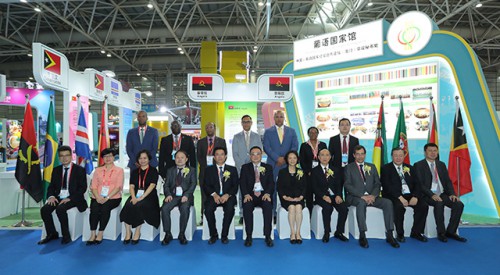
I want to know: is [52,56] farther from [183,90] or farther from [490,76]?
[490,76]

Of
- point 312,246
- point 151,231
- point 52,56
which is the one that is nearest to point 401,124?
point 312,246

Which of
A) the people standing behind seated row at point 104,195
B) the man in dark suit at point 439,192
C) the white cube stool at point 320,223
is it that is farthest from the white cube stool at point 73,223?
the man in dark suit at point 439,192

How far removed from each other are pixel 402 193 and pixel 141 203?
128 inches

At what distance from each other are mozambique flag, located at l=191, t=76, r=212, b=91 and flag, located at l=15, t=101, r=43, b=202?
2403mm

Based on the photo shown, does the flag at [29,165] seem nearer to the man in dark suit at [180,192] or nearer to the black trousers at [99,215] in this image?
the black trousers at [99,215]

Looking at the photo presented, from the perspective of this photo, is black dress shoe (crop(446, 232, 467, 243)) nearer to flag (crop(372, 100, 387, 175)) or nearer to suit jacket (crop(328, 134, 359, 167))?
flag (crop(372, 100, 387, 175))

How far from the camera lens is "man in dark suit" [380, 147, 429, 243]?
3711 millimetres

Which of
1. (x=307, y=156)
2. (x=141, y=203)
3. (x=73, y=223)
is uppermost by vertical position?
(x=307, y=156)

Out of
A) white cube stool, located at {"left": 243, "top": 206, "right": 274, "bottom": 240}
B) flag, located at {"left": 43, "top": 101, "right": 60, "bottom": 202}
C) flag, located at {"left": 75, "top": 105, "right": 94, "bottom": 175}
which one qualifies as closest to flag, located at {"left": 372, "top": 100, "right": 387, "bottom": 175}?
white cube stool, located at {"left": 243, "top": 206, "right": 274, "bottom": 240}

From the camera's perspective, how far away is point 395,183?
3844mm

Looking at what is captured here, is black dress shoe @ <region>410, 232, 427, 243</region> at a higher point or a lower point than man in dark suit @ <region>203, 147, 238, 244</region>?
lower

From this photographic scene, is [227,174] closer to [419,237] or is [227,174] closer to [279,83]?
[279,83]

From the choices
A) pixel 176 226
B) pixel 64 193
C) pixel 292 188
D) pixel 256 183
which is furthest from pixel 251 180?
pixel 64 193

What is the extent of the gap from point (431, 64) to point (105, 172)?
523 centimetres
